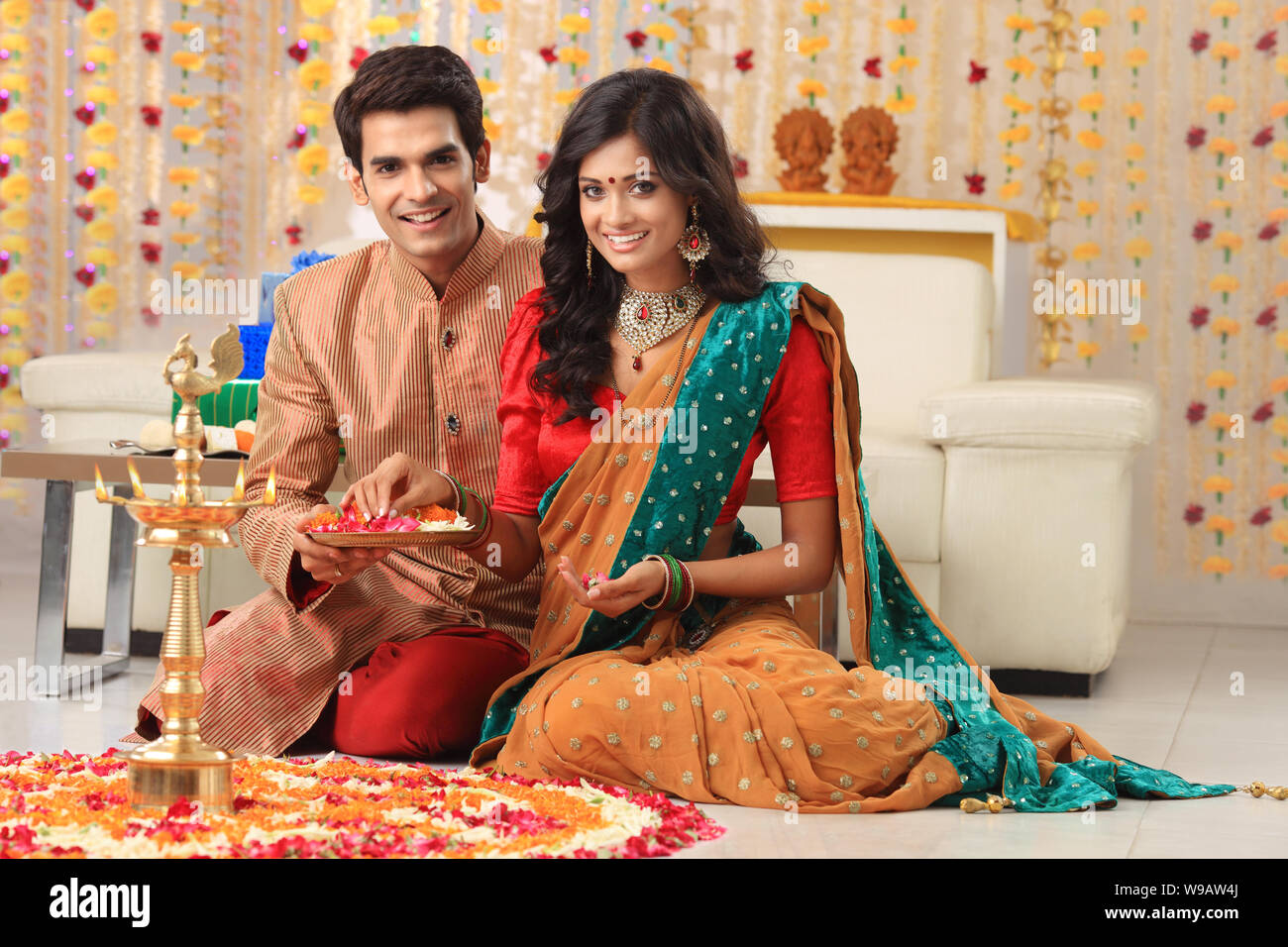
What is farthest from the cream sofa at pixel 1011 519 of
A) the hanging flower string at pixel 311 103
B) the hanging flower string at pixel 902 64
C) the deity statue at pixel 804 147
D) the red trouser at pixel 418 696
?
the hanging flower string at pixel 311 103

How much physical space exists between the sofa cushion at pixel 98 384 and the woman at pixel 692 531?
4.80 ft

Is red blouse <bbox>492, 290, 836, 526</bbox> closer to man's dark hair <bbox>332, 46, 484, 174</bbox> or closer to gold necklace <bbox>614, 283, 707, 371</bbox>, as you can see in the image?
gold necklace <bbox>614, 283, 707, 371</bbox>

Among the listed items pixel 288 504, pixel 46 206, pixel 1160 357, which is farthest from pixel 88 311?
pixel 1160 357

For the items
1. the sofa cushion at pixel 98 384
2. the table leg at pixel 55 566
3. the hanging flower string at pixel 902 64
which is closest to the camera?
the table leg at pixel 55 566

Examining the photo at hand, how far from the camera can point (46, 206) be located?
17.6ft

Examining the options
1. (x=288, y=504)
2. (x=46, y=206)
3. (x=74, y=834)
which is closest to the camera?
(x=74, y=834)

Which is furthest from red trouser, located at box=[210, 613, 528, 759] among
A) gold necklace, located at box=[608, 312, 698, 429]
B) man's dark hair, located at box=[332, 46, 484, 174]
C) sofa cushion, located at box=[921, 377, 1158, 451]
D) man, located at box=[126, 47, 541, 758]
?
sofa cushion, located at box=[921, 377, 1158, 451]

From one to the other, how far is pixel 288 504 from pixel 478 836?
91 cm

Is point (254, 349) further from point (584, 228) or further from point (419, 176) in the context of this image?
point (584, 228)

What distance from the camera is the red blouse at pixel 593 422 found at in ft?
8.20

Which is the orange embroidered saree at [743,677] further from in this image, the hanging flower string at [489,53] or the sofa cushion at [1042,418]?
the hanging flower string at [489,53]

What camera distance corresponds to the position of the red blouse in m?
2.50

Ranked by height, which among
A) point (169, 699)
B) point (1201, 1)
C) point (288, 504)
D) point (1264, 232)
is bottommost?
point (169, 699)

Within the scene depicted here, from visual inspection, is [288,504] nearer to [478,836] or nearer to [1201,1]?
[478,836]
